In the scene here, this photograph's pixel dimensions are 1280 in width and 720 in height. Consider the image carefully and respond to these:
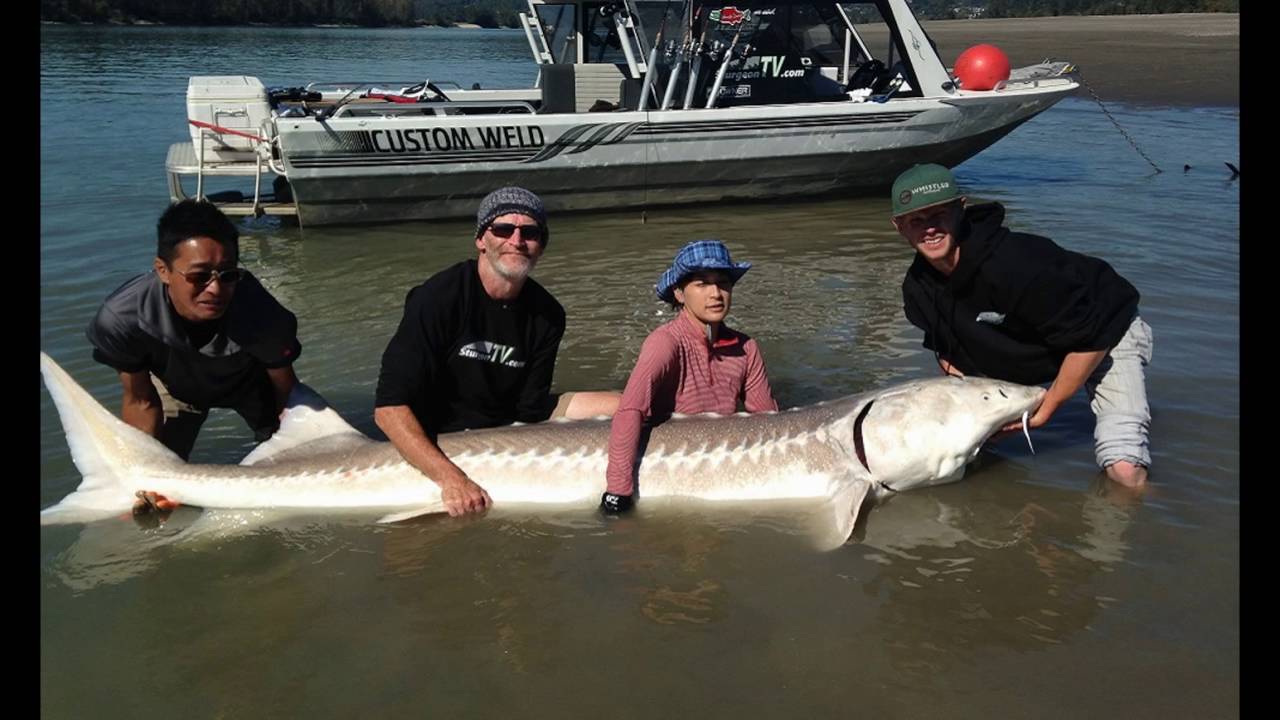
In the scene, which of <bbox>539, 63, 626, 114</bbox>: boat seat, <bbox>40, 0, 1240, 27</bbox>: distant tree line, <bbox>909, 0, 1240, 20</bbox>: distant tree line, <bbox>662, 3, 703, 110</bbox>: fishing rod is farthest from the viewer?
<bbox>40, 0, 1240, 27</bbox>: distant tree line

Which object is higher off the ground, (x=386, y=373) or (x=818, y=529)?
(x=386, y=373)

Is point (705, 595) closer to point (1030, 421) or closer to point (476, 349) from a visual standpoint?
point (476, 349)

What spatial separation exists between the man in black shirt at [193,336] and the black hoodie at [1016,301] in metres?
2.62

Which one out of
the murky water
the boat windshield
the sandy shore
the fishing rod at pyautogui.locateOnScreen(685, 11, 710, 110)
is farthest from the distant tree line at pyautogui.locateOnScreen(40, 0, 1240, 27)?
the murky water

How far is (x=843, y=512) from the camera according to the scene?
3.83 metres

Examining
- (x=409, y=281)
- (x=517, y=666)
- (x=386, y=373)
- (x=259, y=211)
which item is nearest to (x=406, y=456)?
(x=386, y=373)

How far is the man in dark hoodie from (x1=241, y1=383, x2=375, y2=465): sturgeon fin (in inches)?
93.2

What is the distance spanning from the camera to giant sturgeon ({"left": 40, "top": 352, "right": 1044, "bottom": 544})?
157 inches

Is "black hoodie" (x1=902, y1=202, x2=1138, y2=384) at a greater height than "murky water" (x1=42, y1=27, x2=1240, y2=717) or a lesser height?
greater

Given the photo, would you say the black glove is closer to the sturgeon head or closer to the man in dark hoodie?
the sturgeon head

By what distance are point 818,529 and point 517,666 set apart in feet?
4.38

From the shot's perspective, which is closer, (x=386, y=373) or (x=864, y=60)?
(x=386, y=373)
